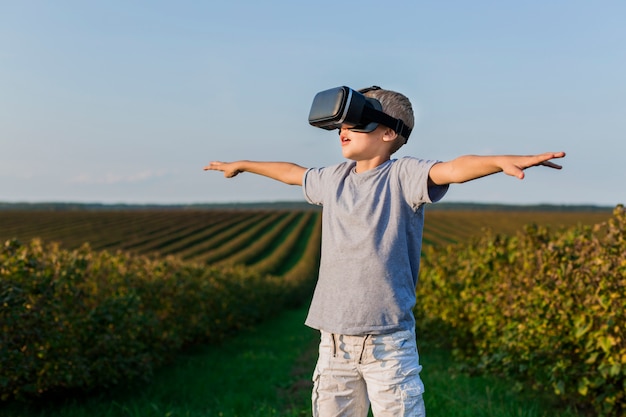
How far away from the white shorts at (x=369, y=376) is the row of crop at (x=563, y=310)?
3027mm

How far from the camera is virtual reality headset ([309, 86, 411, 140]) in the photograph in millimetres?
2984

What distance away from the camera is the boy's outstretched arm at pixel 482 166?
7.95ft

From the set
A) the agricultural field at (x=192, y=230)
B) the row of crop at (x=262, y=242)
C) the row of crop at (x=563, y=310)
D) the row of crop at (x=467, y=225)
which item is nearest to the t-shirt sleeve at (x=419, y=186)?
the row of crop at (x=563, y=310)

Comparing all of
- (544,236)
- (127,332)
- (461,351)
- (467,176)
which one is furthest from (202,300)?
(467,176)

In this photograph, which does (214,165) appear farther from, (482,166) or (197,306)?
(197,306)

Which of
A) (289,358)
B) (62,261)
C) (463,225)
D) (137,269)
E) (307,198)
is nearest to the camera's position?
(307,198)

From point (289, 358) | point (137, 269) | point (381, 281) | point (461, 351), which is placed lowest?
point (289, 358)

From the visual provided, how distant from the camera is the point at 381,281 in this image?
291 cm

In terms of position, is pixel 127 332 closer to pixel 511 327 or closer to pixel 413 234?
pixel 511 327

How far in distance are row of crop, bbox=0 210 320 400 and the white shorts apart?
4274 mm

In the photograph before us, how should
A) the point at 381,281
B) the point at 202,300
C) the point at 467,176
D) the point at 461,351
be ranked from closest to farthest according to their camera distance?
the point at 467,176
the point at 381,281
the point at 461,351
the point at 202,300

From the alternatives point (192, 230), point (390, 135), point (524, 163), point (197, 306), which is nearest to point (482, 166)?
point (524, 163)

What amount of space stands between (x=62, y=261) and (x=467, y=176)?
6625 mm

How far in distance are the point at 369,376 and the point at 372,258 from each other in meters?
0.60
